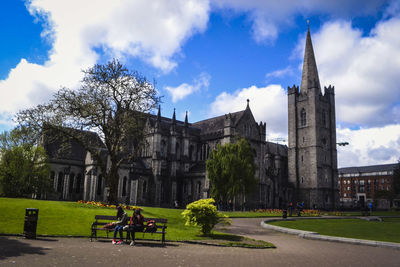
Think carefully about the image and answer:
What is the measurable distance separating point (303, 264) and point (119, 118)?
22.9m

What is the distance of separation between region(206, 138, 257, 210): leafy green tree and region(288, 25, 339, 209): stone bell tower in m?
31.6

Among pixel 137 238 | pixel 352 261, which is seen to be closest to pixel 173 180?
pixel 137 238

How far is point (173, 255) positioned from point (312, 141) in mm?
66586

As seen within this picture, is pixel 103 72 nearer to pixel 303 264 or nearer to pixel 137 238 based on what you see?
pixel 137 238

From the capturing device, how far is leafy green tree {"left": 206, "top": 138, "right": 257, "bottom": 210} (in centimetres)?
4266

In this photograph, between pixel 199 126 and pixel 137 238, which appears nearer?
pixel 137 238

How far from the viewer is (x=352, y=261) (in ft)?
38.0

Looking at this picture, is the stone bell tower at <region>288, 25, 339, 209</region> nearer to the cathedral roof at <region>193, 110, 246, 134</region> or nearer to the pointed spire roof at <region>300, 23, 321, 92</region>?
the pointed spire roof at <region>300, 23, 321, 92</region>

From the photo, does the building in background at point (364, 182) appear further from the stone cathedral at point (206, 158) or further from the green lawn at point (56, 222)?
the green lawn at point (56, 222)

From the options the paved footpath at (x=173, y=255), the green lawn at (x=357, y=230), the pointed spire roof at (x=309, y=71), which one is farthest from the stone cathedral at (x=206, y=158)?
the paved footpath at (x=173, y=255)

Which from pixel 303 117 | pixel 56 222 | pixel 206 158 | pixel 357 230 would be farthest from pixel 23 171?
pixel 303 117

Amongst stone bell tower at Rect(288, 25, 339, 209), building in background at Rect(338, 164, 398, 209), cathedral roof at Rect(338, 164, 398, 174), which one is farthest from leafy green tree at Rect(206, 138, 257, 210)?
cathedral roof at Rect(338, 164, 398, 174)

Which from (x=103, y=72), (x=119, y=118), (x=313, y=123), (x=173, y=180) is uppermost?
(x=313, y=123)

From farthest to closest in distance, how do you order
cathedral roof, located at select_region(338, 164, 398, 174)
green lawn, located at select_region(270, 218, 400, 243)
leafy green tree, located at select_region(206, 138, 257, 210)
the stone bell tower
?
1. cathedral roof, located at select_region(338, 164, 398, 174)
2. the stone bell tower
3. leafy green tree, located at select_region(206, 138, 257, 210)
4. green lawn, located at select_region(270, 218, 400, 243)
